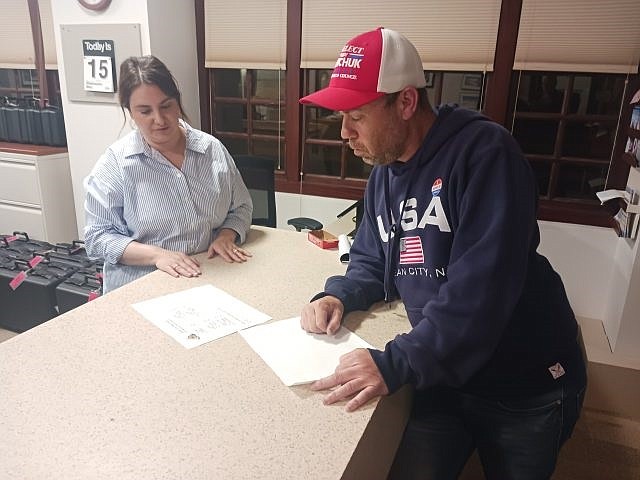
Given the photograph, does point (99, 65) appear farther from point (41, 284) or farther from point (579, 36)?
point (579, 36)

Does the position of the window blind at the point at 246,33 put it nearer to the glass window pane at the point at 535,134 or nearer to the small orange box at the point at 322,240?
the glass window pane at the point at 535,134

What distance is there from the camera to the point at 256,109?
353cm

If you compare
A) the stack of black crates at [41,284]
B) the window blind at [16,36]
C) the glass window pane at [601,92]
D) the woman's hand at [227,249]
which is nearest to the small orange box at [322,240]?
the woman's hand at [227,249]

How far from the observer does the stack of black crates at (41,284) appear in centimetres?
250

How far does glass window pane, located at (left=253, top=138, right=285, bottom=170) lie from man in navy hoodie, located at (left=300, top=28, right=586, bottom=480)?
233cm

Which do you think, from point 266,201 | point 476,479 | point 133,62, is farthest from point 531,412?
point 266,201

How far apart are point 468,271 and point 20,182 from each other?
11.6 feet

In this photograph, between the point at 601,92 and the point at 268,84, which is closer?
the point at 601,92

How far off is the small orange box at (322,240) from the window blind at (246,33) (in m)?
1.85

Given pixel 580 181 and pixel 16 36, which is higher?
pixel 16 36

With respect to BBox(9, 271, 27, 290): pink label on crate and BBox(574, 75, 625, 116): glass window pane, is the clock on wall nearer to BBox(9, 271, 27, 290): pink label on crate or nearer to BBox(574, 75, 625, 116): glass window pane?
BBox(9, 271, 27, 290): pink label on crate

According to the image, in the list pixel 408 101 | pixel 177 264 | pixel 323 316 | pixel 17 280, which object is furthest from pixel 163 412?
pixel 17 280

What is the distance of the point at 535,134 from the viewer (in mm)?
2934

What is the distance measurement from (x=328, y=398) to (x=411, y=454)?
1.43ft
